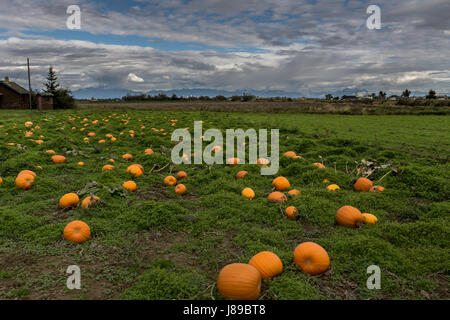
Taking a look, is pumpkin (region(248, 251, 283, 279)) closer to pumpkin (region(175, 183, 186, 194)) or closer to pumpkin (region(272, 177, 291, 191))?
pumpkin (region(272, 177, 291, 191))

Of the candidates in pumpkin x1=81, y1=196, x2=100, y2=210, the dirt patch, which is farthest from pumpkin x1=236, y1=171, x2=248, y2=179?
pumpkin x1=81, y1=196, x2=100, y2=210

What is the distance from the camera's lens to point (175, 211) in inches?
284

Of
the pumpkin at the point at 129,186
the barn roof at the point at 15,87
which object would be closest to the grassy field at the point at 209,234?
the pumpkin at the point at 129,186

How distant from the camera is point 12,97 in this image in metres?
48.1

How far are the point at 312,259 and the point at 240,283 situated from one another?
1362 mm

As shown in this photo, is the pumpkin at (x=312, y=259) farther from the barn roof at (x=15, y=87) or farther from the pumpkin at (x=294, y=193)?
the barn roof at (x=15, y=87)

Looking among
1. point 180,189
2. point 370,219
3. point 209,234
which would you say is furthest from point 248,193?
point 370,219

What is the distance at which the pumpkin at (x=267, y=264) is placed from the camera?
4.80 m

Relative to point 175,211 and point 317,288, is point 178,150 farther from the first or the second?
point 317,288

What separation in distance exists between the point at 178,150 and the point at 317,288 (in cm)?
1113

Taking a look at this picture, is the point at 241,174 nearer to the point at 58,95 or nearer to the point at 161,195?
the point at 161,195

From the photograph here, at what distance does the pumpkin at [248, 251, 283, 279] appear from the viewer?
480cm

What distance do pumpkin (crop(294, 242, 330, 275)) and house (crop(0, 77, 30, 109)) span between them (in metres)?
55.2
